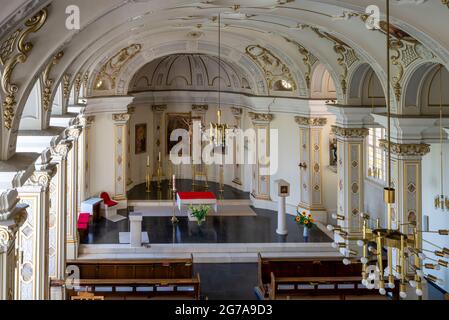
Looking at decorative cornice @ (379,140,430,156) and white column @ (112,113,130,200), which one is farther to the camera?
white column @ (112,113,130,200)

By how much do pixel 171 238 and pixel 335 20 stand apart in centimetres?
936

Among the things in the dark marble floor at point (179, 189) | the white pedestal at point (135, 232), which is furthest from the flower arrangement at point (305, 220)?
the white pedestal at point (135, 232)

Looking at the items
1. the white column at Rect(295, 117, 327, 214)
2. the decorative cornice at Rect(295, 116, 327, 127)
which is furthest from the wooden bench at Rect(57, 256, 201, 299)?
the decorative cornice at Rect(295, 116, 327, 127)

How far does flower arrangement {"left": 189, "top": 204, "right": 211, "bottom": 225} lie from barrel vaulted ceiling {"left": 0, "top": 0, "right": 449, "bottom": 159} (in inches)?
206

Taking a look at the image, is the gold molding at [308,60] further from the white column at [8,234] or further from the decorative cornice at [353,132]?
the white column at [8,234]

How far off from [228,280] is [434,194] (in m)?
6.30

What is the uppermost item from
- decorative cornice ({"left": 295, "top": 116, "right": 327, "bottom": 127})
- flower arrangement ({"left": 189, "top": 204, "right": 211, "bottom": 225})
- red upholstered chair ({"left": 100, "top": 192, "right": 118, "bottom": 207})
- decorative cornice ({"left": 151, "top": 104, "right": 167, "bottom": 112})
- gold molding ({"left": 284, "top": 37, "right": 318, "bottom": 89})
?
gold molding ({"left": 284, "top": 37, "right": 318, "bottom": 89})

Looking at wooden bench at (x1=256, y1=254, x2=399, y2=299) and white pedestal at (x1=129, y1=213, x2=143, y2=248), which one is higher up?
white pedestal at (x1=129, y1=213, x2=143, y2=248)

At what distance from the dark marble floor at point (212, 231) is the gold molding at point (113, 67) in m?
5.04

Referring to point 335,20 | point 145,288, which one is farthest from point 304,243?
point 335,20

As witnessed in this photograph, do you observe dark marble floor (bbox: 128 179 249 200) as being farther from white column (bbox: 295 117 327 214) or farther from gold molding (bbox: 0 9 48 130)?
gold molding (bbox: 0 9 48 130)

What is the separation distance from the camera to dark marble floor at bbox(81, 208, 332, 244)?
2002 cm

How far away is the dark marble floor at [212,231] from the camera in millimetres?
20016

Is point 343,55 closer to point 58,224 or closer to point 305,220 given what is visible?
point 305,220
